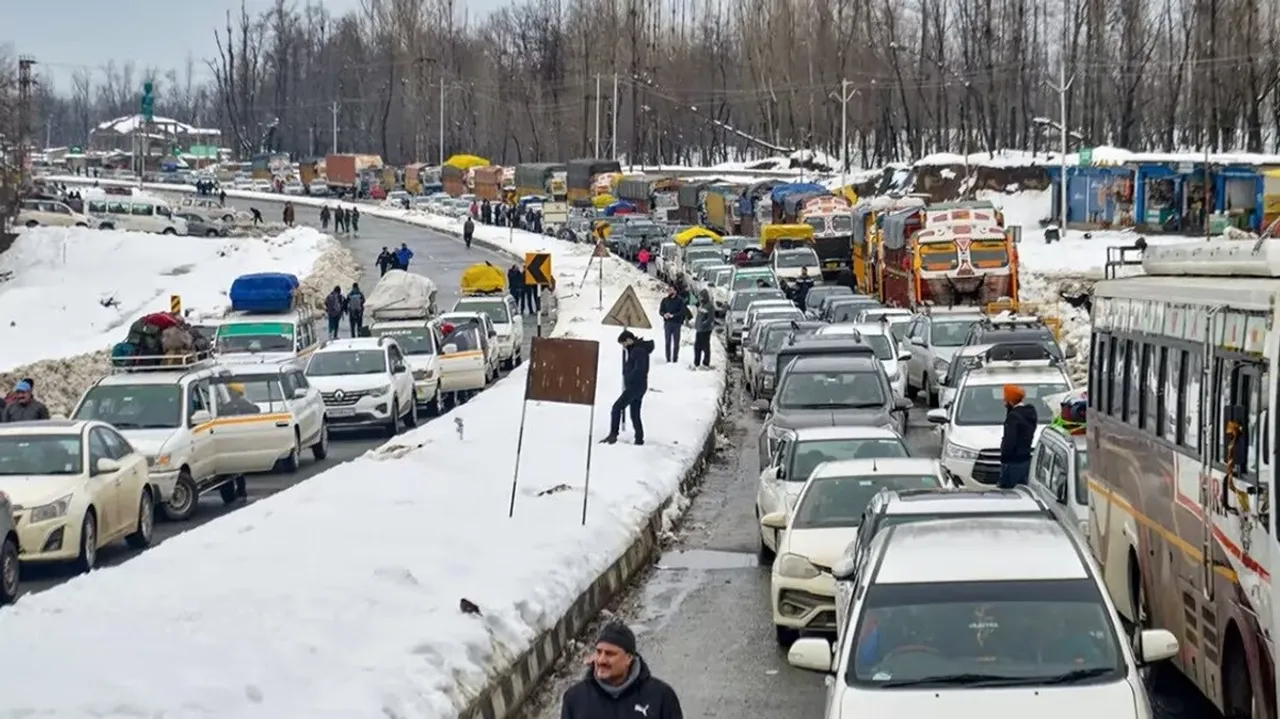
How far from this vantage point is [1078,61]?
99.2 metres

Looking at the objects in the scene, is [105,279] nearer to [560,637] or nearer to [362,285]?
[362,285]

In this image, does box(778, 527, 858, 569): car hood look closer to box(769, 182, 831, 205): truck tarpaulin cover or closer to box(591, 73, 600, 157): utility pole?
box(769, 182, 831, 205): truck tarpaulin cover

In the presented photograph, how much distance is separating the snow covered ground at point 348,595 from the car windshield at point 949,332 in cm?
1101

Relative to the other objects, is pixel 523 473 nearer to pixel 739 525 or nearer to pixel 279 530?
pixel 739 525

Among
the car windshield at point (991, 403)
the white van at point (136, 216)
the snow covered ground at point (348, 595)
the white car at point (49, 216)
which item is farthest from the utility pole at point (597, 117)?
the car windshield at point (991, 403)

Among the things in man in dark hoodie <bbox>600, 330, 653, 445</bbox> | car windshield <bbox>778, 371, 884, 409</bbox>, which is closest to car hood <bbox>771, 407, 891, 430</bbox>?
car windshield <bbox>778, 371, 884, 409</bbox>

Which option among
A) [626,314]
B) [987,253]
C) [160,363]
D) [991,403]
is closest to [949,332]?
[987,253]

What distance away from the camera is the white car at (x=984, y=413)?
71.2ft

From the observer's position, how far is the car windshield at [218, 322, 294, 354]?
35.1 metres

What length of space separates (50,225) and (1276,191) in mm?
61202

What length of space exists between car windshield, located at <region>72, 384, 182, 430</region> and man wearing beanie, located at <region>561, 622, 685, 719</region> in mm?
16578

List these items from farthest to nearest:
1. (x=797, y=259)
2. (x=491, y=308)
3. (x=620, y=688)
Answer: (x=797, y=259)
(x=491, y=308)
(x=620, y=688)

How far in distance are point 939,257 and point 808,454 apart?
83.5 ft

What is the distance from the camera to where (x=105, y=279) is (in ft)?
265
